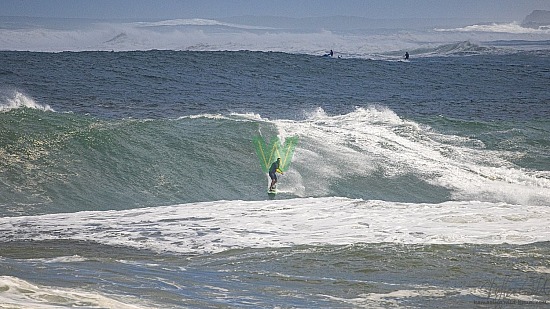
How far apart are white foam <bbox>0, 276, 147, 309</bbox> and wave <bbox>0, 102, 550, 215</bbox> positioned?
5.84 meters

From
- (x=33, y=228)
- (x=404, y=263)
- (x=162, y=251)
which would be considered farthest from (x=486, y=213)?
(x=33, y=228)

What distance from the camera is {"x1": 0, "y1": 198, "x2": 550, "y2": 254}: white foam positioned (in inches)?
404

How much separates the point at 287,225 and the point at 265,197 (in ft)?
Result: 12.4

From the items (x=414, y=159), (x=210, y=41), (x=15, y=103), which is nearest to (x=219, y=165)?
(x=414, y=159)

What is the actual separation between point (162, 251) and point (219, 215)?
2.70 meters

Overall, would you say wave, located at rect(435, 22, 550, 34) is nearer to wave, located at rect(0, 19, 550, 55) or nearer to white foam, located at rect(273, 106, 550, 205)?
wave, located at rect(0, 19, 550, 55)

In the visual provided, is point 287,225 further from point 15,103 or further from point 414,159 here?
point 15,103

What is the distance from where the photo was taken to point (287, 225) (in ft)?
A: 37.6

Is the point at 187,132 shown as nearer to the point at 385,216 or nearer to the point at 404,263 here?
the point at 385,216

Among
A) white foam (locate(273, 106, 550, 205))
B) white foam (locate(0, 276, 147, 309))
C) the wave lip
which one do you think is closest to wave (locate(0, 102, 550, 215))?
white foam (locate(273, 106, 550, 205))

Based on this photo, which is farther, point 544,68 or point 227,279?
point 544,68

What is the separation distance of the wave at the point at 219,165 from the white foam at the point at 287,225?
63.2 inches

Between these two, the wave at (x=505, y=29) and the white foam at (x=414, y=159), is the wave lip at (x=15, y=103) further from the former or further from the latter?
the wave at (x=505, y=29)

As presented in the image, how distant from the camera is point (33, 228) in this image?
35.9 ft
